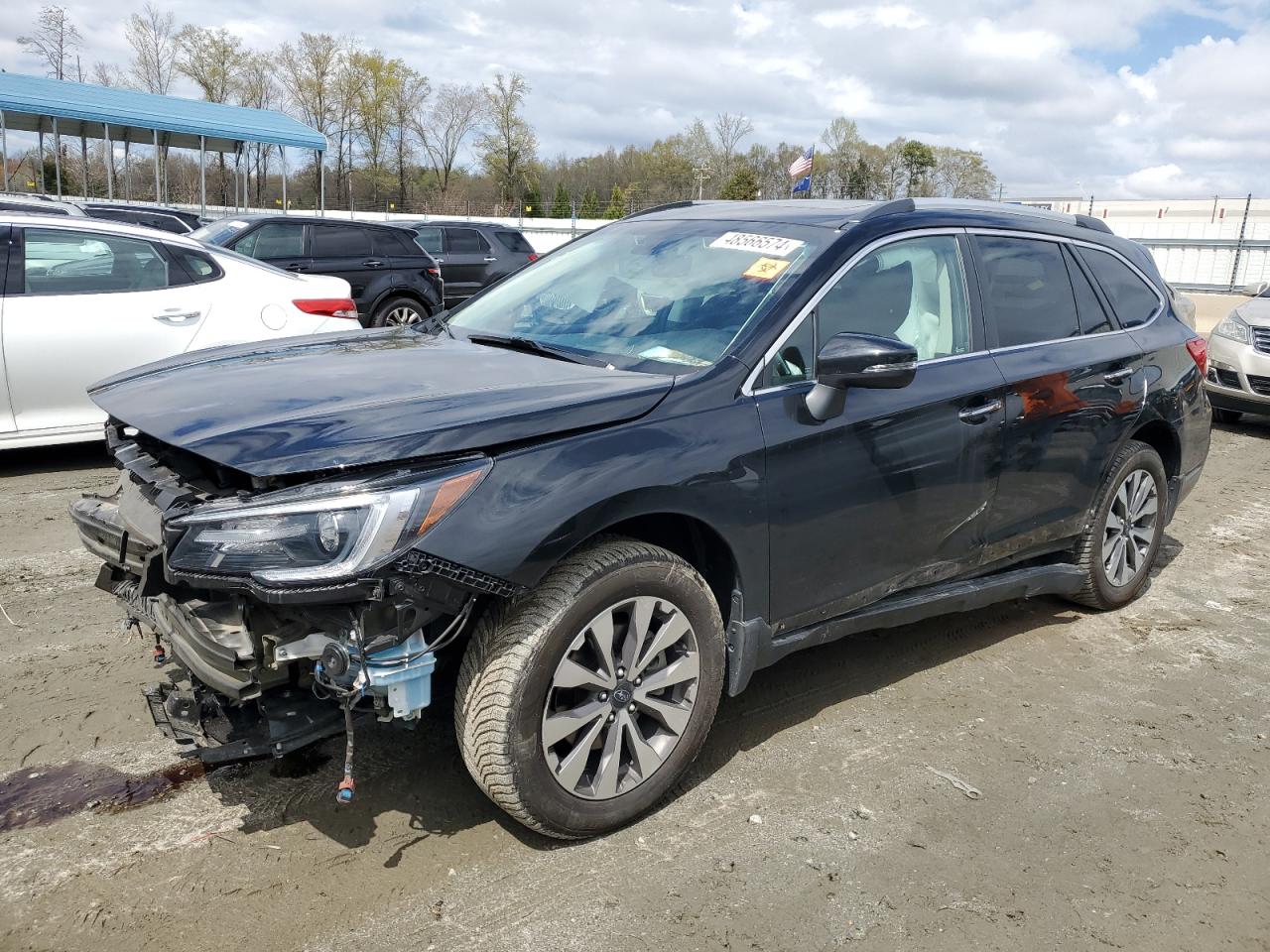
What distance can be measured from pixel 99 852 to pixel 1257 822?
344 centimetres

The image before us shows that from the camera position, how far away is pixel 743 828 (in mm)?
3076

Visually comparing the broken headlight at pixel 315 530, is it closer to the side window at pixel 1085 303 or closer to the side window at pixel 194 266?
the side window at pixel 1085 303

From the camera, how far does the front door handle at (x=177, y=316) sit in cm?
686

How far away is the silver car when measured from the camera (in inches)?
386

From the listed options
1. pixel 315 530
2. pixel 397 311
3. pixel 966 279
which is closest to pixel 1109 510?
pixel 966 279

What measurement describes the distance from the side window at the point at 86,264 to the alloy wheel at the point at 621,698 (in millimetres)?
5370

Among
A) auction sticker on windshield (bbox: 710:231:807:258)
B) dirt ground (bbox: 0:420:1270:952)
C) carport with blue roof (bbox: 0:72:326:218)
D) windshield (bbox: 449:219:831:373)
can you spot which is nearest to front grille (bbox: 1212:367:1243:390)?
dirt ground (bbox: 0:420:1270:952)

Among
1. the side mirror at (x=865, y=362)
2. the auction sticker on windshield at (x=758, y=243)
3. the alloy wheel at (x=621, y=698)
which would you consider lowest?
the alloy wheel at (x=621, y=698)

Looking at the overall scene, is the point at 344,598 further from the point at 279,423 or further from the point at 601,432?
the point at 601,432

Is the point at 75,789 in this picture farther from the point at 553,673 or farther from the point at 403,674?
the point at 553,673

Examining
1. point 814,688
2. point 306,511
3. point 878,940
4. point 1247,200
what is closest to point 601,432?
point 306,511

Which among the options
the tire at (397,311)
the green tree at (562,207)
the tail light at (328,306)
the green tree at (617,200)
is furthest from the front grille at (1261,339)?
the green tree at (562,207)

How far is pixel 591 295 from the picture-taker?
3.89m

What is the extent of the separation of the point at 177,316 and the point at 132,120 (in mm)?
23314
